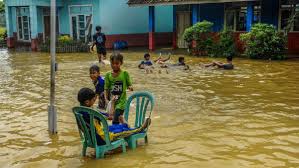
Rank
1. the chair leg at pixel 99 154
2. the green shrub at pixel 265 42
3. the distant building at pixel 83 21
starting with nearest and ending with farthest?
1. the chair leg at pixel 99 154
2. the green shrub at pixel 265 42
3. the distant building at pixel 83 21

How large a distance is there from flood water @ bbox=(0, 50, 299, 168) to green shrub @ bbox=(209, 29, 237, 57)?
5.76 metres

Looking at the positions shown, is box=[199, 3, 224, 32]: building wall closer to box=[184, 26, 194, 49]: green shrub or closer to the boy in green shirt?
box=[184, 26, 194, 49]: green shrub

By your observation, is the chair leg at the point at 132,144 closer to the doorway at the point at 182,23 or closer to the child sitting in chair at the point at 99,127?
the child sitting in chair at the point at 99,127

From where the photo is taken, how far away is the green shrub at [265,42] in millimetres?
17984

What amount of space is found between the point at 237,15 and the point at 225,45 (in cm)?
305

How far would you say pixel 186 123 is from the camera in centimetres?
775

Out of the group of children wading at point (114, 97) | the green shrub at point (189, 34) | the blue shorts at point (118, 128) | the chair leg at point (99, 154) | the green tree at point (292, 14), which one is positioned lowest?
the chair leg at point (99, 154)

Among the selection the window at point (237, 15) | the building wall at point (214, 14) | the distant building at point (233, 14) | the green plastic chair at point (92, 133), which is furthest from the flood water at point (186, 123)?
the building wall at point (214, 14)

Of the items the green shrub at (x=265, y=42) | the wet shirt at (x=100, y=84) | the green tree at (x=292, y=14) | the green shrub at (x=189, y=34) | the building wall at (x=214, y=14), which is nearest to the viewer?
the wet shirt at (x=100, y=84)

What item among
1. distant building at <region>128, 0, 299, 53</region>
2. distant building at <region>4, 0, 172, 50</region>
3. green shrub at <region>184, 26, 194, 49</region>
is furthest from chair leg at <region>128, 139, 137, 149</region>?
distant building at <region>4, 0, 172, 50</region>

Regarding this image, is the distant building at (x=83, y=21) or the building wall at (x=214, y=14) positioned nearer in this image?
the building wall at (x=214, y=14)

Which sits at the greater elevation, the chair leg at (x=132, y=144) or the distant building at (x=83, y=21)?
the distant building at (x=83, y=21)

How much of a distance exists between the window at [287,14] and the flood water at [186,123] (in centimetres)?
616

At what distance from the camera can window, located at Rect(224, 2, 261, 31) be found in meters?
21.3
